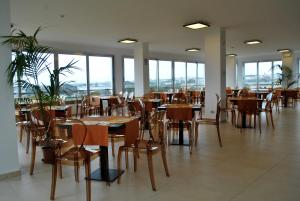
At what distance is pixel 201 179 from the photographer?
11.2 feet

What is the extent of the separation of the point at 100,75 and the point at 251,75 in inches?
406

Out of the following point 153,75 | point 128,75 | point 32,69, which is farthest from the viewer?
point 153,75

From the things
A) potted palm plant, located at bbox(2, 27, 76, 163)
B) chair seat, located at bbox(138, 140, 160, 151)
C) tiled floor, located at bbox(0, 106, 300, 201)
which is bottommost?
tiled floor, located at bbox(0, 106, 300, 201)

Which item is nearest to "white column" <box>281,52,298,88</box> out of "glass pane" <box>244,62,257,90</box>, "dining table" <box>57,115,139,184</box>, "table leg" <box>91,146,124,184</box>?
"glass pane" <box>244,62,257,90</box>

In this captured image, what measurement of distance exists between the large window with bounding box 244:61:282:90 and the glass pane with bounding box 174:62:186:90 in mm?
4548

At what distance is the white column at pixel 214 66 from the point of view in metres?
7.76

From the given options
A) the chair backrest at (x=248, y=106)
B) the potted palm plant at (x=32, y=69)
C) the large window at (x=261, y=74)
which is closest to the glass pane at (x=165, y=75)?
the large window at (x=261, y=74)

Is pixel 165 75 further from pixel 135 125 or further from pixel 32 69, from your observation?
pixel 135 125

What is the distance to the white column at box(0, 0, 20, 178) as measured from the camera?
11.8 ft

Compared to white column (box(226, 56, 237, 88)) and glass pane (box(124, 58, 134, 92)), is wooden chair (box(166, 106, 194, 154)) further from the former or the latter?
white column (box(226, 56, 237, 88))

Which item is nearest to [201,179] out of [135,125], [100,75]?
[135,125]

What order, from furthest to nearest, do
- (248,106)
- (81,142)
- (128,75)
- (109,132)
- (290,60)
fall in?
(290,60) < (128,75) < (248,106) < (109,132) < (81,142)

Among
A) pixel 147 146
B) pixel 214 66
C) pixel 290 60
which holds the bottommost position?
pixel 147 146

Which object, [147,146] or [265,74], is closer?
[147,146]
